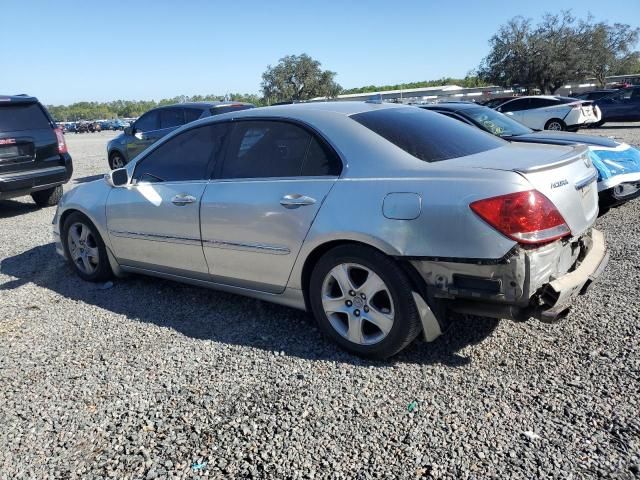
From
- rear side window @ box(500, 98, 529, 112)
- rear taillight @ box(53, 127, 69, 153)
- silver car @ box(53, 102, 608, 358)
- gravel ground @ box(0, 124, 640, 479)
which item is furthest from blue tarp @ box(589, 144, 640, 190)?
rear side window @ box(500, 98, 529, 112)

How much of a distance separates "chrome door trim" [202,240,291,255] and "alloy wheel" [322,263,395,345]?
383 mm

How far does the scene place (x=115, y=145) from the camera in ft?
41.2

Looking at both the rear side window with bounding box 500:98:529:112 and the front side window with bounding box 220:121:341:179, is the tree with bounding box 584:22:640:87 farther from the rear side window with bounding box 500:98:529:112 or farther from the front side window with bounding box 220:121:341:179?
the front side window with bounding box 220:121:341:179

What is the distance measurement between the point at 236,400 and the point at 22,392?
1.36 metres

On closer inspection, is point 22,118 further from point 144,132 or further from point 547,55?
point 547,55

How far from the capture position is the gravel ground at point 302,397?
2393 mm

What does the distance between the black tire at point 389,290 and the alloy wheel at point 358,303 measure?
26 mm

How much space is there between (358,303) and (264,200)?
952 mm

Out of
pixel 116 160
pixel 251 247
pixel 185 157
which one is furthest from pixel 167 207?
pixel 116 160

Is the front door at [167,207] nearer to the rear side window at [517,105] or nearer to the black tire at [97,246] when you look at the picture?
the black tire at [97,246]

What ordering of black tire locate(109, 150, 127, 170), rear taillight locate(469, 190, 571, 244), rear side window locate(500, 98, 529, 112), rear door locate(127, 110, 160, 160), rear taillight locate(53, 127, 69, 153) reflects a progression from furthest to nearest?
rear side window locate(500, 98, 529, 112), black tire locate(109, 150, 127, 170), rear door locate(127, 110, 160, 160), rear taillight locate(53, 127, 69, 153), rear taillight locate(469, 190, 571, 244)

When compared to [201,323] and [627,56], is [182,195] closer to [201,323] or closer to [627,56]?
[201,323]

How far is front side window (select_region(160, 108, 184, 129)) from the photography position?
35.8 feet

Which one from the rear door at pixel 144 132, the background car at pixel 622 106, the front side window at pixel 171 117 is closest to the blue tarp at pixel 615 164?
the front side window at pixel 171 117
